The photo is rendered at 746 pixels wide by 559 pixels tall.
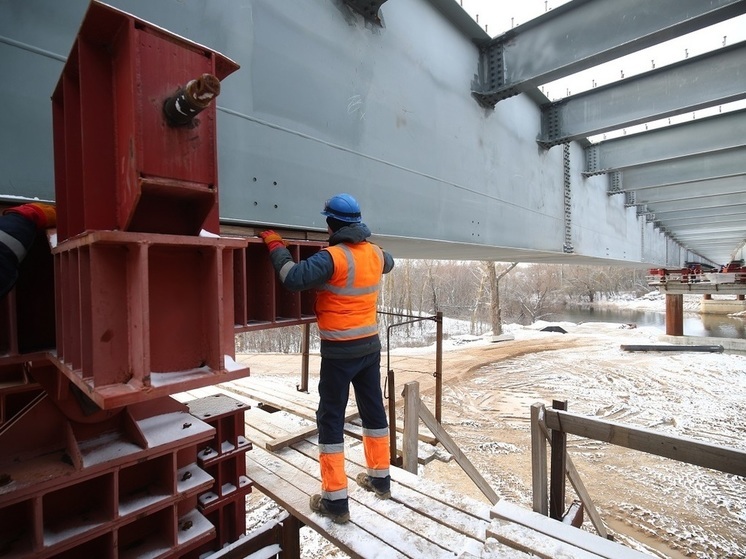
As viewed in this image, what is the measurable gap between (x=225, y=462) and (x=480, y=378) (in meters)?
9.89

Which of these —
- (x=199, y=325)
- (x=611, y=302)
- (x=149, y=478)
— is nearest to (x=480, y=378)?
(x=149, y=478)

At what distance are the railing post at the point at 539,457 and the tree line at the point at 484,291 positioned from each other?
72.4 ft

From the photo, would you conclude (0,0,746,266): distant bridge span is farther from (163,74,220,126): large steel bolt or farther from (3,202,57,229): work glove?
(163,74,220,126): large steel bolt

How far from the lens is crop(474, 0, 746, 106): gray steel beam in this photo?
138 inches

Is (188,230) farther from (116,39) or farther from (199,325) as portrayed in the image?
(116,39)

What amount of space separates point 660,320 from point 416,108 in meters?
41.0

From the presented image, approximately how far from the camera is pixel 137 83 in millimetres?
1299

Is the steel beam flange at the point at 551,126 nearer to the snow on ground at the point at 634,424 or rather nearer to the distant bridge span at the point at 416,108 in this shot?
the distant bridge span at the point at 416,108

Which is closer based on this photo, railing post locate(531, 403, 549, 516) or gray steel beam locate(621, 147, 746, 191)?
railing post locate(531, 403, 549, 516)

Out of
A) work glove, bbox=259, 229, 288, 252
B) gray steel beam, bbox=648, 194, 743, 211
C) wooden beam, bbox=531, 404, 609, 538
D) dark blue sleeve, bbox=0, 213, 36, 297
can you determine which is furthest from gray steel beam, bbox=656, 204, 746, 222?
dark blue sleeve, bbox=0, 213, 36, 297

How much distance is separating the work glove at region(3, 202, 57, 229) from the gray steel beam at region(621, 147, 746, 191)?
8.79 m

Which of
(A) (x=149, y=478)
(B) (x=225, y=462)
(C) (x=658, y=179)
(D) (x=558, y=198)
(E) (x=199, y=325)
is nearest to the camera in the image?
(E) (x=199, y=325)

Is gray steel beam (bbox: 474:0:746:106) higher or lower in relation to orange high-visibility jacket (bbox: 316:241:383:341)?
higher

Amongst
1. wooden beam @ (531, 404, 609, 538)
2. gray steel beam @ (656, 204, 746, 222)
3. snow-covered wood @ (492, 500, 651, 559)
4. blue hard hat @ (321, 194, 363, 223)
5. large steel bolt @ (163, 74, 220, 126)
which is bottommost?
wooden beam @ (531, 404, 609, 538)
